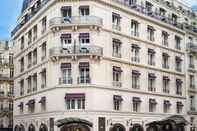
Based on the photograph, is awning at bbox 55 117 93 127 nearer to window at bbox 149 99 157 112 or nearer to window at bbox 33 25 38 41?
window at bbox 149 99 157 112

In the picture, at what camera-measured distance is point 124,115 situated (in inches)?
1903

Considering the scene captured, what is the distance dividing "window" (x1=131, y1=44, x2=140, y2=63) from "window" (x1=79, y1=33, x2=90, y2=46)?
7645 millimetres

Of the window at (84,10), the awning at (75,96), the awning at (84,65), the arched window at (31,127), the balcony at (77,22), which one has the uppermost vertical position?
the window at (84,10)

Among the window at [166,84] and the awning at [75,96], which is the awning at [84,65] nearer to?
the awning at [75,96]

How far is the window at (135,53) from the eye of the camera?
51.4 metres

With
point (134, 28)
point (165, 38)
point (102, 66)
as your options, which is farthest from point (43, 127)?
point (165, 38)

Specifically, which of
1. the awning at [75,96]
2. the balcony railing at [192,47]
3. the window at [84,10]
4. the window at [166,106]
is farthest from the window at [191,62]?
the awning at [75,96]

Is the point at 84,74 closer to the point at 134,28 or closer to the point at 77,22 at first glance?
Result: the point at 77,22

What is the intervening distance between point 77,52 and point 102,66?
3.34 meters

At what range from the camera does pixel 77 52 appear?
45062mm

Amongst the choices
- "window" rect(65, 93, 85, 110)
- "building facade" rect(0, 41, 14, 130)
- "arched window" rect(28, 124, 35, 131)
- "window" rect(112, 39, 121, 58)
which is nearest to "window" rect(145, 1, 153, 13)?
"window" rect(112, 39, 121, 58)

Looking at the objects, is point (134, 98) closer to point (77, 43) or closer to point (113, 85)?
point (113, 85)

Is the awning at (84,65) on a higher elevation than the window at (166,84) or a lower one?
higher

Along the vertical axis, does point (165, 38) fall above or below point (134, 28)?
below
